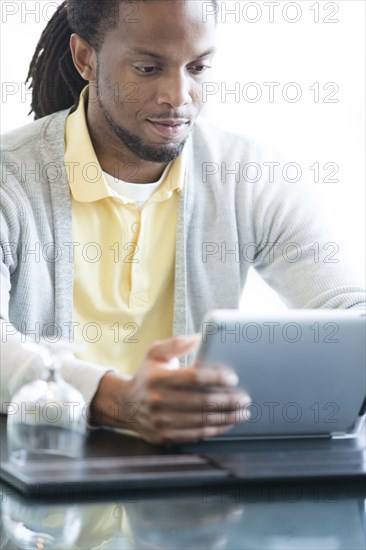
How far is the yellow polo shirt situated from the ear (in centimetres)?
9

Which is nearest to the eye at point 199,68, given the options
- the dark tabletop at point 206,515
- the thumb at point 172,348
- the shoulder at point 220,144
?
the shoulder at point 220,144

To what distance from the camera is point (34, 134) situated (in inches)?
75.2

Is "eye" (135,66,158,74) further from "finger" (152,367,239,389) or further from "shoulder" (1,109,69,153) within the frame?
"finger" (152,367,239,389)

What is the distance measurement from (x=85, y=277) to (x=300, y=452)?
30.0 inches

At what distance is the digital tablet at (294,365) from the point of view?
46.4 inches

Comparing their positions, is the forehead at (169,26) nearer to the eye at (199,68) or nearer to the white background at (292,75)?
the eye at (199,68)

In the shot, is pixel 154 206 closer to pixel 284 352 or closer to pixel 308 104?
pixel 284 352

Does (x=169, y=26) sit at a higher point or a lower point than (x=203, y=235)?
higher

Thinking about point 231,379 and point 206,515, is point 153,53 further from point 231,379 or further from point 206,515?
point 206,515

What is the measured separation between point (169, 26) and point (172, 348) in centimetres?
66

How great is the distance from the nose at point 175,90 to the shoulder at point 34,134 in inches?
9.3

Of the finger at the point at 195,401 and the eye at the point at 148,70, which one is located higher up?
the eye at the point at 148,70

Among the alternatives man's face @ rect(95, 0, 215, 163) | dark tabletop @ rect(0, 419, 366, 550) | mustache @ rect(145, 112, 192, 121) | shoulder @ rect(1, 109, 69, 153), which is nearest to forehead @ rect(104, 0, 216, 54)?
man's face @ rect(95, 0, 215, 163)

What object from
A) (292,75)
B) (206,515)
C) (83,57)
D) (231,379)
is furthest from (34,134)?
(292,75)
